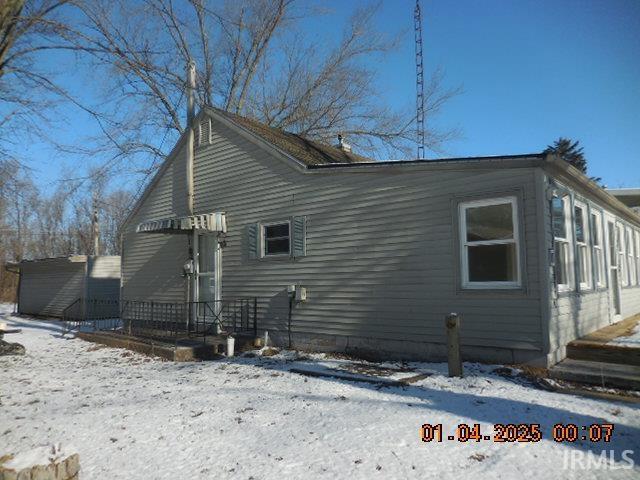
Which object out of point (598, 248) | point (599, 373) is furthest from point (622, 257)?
point (599, 373)

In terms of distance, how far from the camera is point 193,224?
11.1 m

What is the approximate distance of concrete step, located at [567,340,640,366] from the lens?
693cm

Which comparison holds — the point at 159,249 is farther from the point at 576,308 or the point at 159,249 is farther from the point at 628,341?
the point at 628,341

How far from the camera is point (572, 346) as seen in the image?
25.2ft

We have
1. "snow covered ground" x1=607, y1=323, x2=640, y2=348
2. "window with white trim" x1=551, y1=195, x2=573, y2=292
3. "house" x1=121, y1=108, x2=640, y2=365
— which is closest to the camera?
"snow covered ground" x1=607, y1=323, x2=640, y2=348

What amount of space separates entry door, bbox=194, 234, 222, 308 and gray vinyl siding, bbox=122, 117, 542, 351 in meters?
0.39

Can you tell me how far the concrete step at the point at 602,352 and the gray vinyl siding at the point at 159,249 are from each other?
367 inches

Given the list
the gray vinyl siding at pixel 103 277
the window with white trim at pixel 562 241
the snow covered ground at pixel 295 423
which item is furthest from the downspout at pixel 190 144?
the gray vinyl siding at pixel 103 277

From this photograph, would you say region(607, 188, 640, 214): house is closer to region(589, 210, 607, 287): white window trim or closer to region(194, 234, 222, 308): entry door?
region(589, 210, 607, 287): white window trim

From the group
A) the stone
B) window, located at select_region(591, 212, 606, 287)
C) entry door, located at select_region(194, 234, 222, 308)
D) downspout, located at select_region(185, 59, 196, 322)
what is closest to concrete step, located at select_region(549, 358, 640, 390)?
window, located at select_region(591, 212, 606, 287)

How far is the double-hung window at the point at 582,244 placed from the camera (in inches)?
363

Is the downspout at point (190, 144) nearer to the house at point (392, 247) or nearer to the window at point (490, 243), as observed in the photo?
the house at point (392, 247)

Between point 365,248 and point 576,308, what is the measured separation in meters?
3.91

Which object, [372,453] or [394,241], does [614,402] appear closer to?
[372,453]
